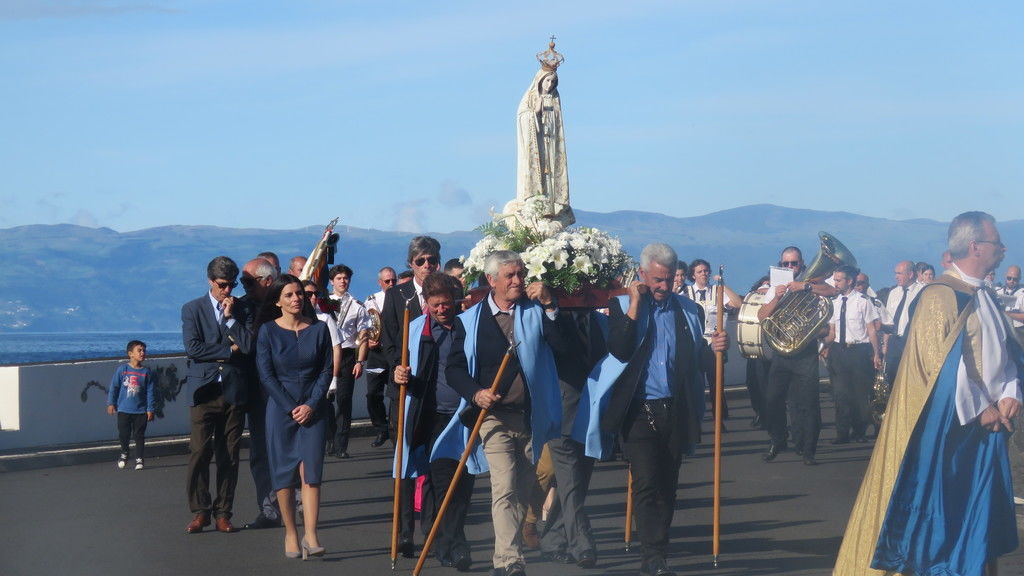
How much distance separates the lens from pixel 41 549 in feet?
34.2

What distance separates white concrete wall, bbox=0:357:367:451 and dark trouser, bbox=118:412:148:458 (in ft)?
4.93

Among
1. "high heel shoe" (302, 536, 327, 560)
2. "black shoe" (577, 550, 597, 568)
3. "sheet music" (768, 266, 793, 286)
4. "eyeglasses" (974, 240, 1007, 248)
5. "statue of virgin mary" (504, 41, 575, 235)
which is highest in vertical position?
"statue of virgin mary" (504, 41, 575, 235)

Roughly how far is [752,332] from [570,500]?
7111 mm

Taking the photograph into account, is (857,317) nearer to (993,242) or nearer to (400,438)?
(400,438)

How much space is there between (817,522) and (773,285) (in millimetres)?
5140

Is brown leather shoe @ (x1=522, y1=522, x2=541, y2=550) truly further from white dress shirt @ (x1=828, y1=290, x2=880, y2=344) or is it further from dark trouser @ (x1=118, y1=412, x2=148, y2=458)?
white dress shirt @ (x1=828, y1=290, x2=880, y2=344)

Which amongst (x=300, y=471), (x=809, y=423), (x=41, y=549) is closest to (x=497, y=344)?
(x=300, y=471)

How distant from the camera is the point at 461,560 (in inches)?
370

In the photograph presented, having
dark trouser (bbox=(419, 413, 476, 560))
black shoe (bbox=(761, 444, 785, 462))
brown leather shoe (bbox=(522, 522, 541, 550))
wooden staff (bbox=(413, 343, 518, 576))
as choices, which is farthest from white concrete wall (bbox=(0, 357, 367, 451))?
wooden staff (bbox=(413, 343, 518, 576))

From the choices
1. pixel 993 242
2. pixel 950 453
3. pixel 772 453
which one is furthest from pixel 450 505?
pixel 772 453

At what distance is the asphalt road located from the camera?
962 centimetres

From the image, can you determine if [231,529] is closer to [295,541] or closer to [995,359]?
[295,541]

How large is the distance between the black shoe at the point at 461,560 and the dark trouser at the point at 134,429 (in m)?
6.75

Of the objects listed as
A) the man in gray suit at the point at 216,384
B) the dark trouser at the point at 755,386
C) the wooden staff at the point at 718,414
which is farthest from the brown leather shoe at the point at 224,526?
the dark trouser at the point at 755,386
